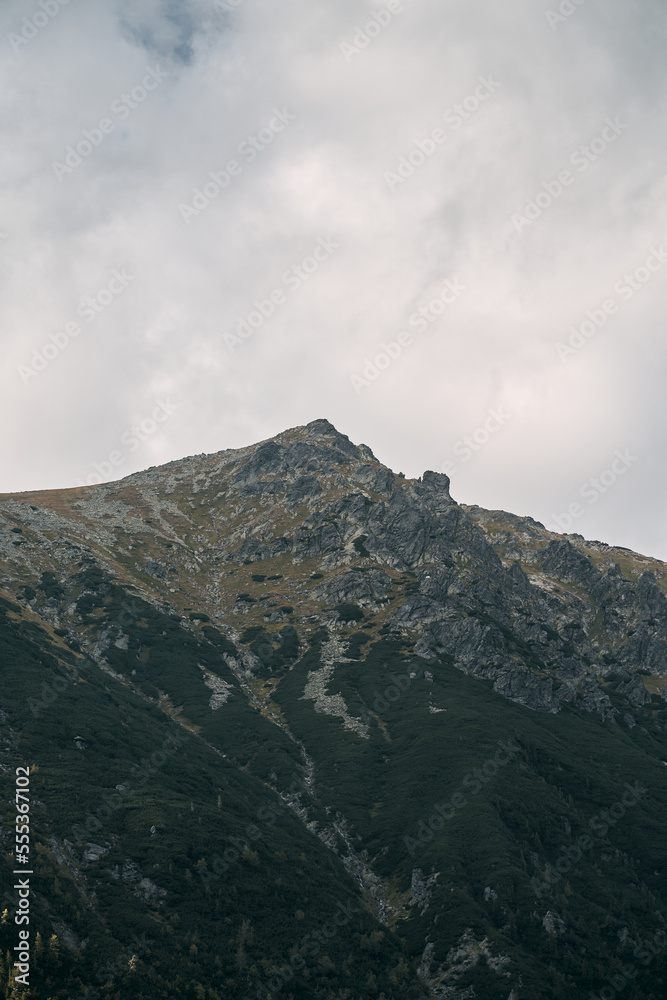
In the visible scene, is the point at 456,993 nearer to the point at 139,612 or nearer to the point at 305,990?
the point at 305,990

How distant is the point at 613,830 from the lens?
88.3m

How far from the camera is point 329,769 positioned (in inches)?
3765

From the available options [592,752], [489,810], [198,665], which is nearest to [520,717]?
[592,752]

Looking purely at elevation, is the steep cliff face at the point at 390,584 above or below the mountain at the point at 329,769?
above

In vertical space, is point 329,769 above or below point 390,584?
below

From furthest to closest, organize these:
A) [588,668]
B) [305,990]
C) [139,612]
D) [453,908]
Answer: [588,668] → [139,612] → [453,908] → [305,990]

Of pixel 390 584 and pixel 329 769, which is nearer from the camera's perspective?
pixel 329 769

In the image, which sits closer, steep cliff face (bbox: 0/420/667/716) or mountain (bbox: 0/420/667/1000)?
mountain (bbox: 0/420/667/1000)

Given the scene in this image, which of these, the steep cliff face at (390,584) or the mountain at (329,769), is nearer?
the mountain at (329,769)

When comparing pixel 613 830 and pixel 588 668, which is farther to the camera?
pixel 588 668

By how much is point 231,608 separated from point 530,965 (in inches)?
4299

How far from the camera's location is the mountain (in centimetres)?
5397

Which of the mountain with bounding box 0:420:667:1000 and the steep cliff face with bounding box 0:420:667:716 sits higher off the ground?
the steep cliff face with bounding box 0:420:667:716

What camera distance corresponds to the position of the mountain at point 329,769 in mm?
53969
